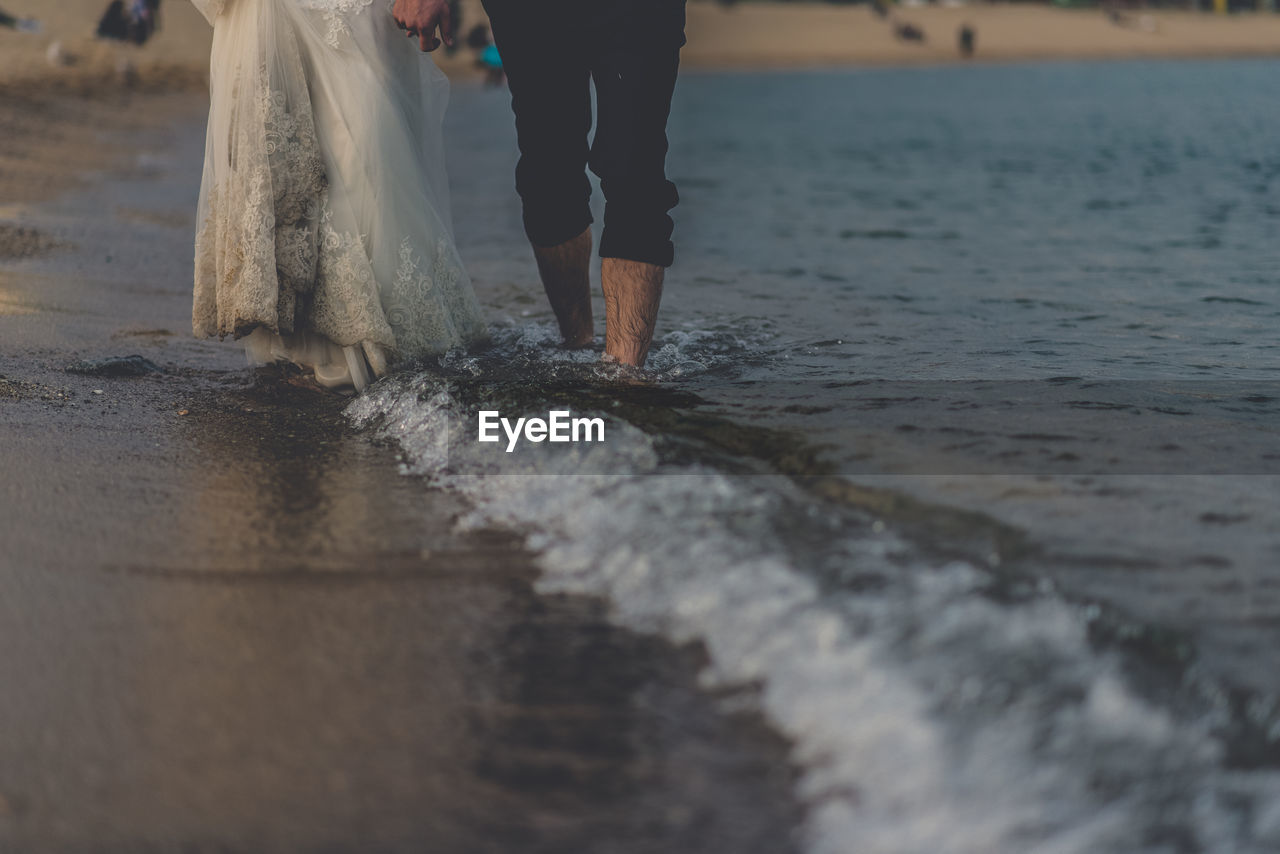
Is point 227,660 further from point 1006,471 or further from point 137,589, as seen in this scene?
point 1006,471

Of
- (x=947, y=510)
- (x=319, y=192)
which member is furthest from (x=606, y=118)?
(x=947, y=510)

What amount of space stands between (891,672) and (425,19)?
203cm

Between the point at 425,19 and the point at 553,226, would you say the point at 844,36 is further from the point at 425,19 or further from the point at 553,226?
the point at 425,19

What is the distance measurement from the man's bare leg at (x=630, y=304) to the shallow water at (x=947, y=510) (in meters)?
0.14

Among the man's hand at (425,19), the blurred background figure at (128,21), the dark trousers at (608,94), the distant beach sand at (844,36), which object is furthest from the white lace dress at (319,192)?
the distant beach sand at (844,36)

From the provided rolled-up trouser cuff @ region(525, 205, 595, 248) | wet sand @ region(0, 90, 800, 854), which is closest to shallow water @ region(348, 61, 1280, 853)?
wet sand @ region(0, 90, 800, 854)

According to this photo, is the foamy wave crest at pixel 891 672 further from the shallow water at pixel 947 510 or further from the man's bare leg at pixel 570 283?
the man's bare leg at pixel 570 283

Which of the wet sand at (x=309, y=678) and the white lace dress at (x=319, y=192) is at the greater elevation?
the white lace dress at (x=319, y=192)

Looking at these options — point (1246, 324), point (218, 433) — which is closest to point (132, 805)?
point (218, 433)

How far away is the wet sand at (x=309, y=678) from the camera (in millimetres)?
1346

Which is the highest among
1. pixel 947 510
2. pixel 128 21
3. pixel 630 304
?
pixel 128 21

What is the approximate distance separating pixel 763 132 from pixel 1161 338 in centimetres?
1070

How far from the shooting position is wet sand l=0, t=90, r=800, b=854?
135cm

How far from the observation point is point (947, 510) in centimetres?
216
